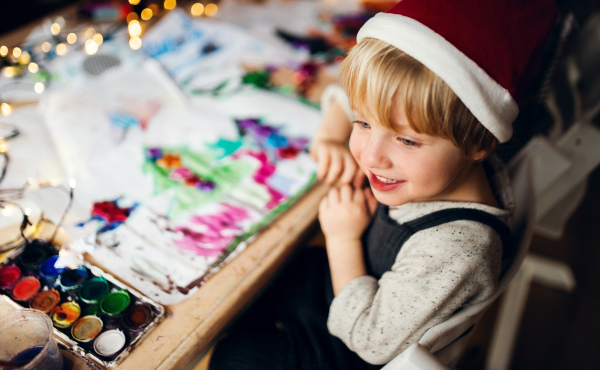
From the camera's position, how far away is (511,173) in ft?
2.38

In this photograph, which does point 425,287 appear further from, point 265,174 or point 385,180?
point 265,174

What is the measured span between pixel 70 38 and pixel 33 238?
0.72 metres

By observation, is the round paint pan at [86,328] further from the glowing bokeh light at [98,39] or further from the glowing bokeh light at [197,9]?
the glowing bokeh light at [197,9]

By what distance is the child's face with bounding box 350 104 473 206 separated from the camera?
495 millimetres

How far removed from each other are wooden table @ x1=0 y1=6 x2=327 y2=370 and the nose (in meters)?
0.18

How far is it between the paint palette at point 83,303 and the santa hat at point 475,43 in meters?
0.47

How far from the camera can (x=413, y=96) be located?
46cm

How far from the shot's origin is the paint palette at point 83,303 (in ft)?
1.53

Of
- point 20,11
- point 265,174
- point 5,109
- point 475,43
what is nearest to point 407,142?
point 475,43

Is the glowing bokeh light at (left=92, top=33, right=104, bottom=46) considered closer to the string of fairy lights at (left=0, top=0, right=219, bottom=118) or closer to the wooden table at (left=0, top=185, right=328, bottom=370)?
the string of fairy lights at (left=0, top=0, right=219, bottom=118)

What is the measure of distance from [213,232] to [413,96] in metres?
0.38

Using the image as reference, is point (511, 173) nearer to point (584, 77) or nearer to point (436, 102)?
point (436, 102)

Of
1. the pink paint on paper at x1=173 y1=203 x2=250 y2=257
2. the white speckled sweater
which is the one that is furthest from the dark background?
the white speckled sweater

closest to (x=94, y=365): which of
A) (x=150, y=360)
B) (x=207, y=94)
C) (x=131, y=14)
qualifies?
(x=150, y=360)
